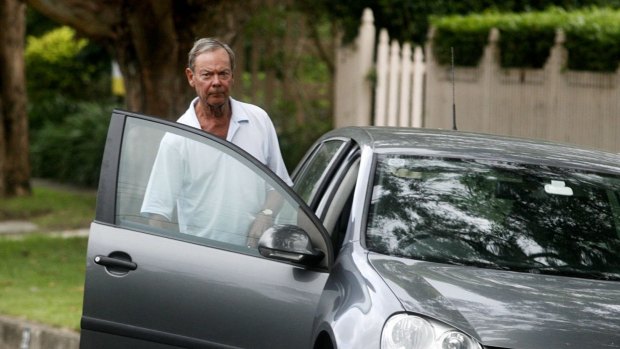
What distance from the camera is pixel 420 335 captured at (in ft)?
14.9

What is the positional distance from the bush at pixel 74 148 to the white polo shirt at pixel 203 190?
1610 cm

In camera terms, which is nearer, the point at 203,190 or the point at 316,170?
the point at 203,190

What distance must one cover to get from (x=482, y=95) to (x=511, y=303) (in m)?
9.37

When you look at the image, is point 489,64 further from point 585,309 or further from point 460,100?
point 585,309

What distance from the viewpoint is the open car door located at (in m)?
5.22

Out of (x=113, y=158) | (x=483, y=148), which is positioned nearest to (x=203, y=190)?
(x=113, y=158)

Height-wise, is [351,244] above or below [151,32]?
below

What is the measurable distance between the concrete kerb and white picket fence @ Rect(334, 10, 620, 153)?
4258 mm

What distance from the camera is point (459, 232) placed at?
5336mm

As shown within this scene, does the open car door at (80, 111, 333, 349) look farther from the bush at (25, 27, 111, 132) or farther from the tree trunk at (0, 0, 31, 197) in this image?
the bush at (25, 27, 111, 132)

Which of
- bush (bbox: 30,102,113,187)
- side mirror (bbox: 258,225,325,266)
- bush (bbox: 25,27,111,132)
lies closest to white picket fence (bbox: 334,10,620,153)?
side mirror (bbox: 258,225,325,266)

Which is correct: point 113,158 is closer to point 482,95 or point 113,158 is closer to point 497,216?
point 497,216

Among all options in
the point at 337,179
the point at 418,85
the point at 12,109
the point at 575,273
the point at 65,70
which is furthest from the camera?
the point at 65,70

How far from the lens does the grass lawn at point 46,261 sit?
371 inches
